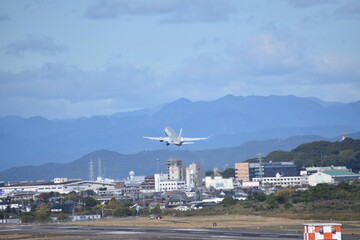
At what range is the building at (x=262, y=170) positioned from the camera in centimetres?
19475

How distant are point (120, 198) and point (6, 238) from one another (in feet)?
268

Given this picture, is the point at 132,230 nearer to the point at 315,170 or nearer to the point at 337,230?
the point at 337,230

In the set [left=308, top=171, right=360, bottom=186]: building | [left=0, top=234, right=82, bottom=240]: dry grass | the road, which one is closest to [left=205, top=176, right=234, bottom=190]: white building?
[left=308, top=171, right=360, bottom=186]: building

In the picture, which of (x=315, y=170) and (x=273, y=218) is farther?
(x=315, y=170)

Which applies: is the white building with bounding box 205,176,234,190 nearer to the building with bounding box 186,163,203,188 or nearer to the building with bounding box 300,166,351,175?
the building with bounding box 186,163,203,188

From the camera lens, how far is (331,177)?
16812 centimetres

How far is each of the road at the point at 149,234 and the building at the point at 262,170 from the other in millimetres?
117792

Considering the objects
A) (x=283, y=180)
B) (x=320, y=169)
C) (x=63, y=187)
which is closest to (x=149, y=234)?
(x=63, y=187)

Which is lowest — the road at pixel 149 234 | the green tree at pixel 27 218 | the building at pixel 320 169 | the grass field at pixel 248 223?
the road at pixel 149 234

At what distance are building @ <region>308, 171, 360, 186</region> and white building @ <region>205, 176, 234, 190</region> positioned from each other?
17627mm

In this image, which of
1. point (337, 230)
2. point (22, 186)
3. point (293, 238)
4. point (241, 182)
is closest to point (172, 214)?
point (293, 238)

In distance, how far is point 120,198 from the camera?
15088 cm

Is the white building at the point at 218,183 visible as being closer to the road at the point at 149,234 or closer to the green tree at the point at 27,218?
the green tree at the point at 27,218

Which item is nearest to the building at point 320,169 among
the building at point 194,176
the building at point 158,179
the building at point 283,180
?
the building at point 283,180
